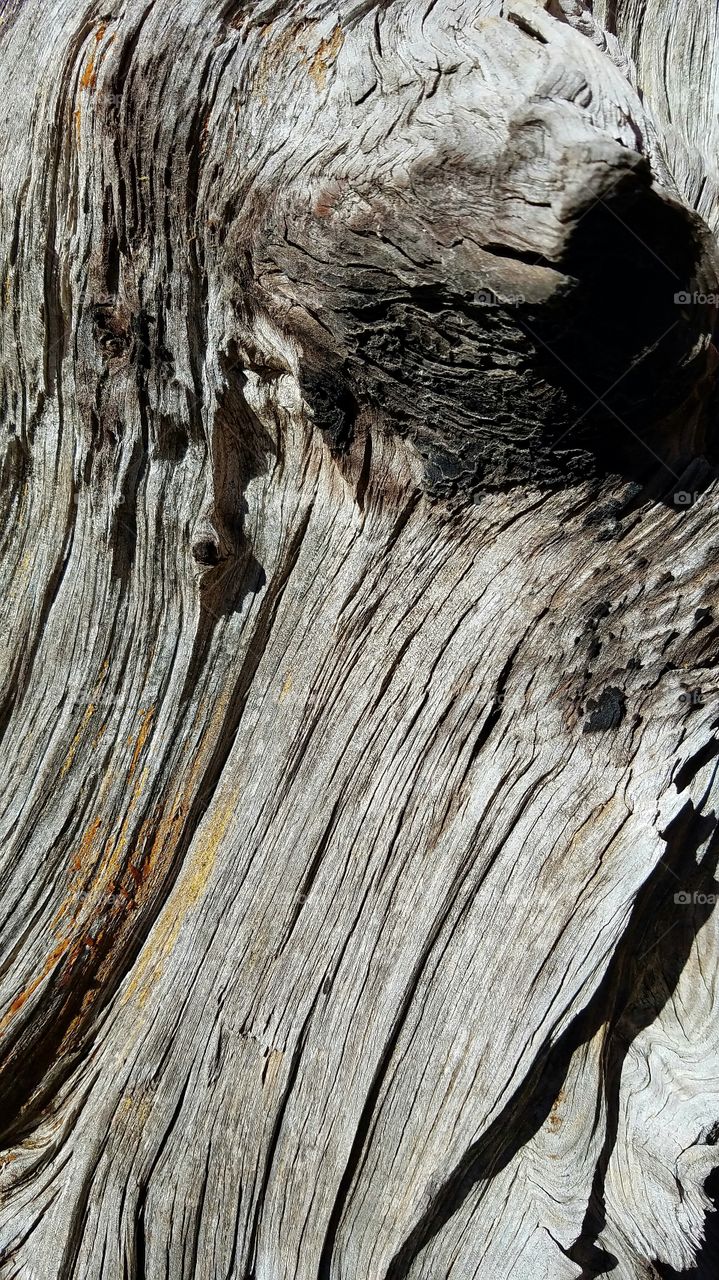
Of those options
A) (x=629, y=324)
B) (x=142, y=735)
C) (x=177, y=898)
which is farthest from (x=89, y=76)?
(x=177, y=898)

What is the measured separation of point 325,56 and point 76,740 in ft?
6.97

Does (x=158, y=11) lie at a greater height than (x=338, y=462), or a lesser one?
greater

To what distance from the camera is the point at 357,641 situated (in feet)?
7.97

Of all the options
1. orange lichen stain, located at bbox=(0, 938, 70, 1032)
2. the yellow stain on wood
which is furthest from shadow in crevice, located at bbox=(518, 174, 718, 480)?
orange lichen stain, located at bbox=(0, 938, 70, 1032)

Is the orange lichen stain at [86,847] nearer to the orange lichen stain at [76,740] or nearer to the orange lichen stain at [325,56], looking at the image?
the orange lichen stain at [76,740]

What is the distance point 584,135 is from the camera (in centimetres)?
162

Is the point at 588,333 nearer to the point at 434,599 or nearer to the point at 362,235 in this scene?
the point at 362,235

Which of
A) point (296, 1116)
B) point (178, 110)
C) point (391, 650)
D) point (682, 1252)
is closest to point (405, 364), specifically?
point (391, 650)

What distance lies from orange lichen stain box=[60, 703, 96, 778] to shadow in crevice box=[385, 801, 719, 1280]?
5.23ft

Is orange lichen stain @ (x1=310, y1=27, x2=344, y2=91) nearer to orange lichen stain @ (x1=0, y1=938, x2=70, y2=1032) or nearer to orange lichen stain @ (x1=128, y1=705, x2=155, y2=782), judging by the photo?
orange lichen stain @ (x1=128, y1=705, x2=155, y2=782)

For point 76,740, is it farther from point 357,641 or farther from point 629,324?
point 629,324

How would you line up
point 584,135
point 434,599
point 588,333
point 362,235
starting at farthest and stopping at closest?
point 434,599, point 362,235, point 588,333, point 584,135

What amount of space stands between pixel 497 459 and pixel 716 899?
132 cm

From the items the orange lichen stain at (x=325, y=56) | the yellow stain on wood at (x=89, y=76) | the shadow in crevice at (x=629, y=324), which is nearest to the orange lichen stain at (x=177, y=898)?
the shadow in crevice at (x=629, y=324)
